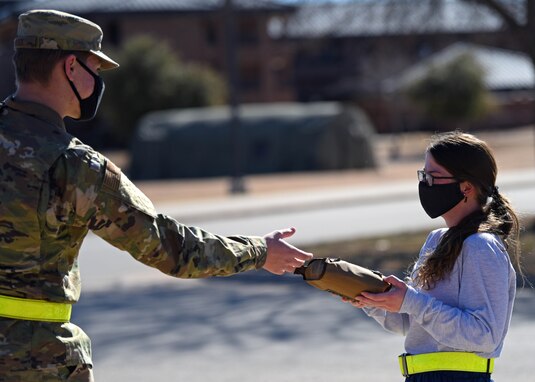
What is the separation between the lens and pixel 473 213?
146 inches

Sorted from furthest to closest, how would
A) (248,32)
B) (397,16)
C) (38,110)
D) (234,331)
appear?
(248,32)
(397,16)
(234,331)
(38,110)

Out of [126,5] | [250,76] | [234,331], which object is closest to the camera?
[234,331]

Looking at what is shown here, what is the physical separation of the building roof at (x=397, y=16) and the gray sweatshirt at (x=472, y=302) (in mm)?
12354

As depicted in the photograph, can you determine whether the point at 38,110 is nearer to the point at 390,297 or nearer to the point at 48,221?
the point at 48,221

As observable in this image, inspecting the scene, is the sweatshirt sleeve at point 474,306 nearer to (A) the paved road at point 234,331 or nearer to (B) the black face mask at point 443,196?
(B) the black face mask at point 443,196

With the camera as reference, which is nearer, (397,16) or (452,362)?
(452,362)

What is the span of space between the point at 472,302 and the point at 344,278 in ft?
1.40

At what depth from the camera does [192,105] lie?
2063 inches

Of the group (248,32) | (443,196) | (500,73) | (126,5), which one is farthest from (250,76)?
(443,196)

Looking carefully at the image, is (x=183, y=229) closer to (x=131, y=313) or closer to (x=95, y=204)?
(x=95, y=204)

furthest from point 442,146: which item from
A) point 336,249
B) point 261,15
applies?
point 261,15

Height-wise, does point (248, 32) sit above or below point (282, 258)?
below

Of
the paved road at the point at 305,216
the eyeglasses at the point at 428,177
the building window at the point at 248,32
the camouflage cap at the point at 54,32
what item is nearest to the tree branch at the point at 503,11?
the paved road at the point at 305,216

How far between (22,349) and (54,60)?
903mm
